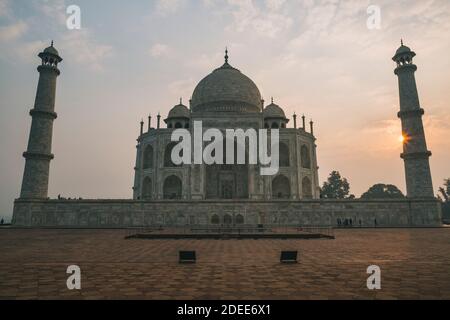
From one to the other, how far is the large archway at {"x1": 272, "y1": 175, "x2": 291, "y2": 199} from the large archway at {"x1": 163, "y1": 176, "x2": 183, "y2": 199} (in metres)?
10.7

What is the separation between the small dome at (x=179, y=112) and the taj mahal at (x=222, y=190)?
455cm

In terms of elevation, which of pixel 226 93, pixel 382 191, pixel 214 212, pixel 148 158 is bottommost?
pixel 214 212

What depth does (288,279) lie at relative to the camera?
6141 mm

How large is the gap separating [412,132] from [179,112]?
26.5 meters

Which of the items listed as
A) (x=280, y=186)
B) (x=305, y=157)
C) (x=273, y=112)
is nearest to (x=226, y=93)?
(x=273, y=112)

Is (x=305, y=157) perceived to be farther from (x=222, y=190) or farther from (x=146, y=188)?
(x=146, y=188)

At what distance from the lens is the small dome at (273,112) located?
4086 cm

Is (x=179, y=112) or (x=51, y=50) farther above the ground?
(x=51, y=50)

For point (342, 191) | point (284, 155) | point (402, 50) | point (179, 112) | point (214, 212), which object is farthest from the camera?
point (342, 191)

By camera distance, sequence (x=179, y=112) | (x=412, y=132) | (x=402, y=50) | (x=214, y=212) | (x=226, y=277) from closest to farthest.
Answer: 1. (x=226, y=277)
2. (x=214, y=212)
3. (x=412, y=132)
4. (x=402, y=50)
5. (x=179, y=112)

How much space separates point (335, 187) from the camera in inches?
2266

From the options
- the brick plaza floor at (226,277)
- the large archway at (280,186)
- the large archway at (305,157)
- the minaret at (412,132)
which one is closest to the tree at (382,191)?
the large archway at (305,157)
